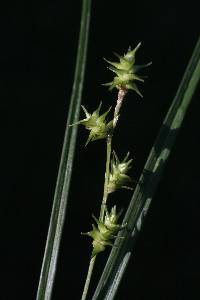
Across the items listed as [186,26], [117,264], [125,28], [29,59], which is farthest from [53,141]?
[117,264]

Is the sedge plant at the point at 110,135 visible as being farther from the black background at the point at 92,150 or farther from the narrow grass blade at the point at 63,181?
the black background at the point at 92,150

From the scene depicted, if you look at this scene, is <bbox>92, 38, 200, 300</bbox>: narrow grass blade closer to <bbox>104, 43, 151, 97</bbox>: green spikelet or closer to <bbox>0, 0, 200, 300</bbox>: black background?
<bbox>104, 43, 151, 97</bbox>: green spikelet

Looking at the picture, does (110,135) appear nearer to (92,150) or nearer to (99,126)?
(99,126)

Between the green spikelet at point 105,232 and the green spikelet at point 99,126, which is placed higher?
the green spikelet at point 99,126

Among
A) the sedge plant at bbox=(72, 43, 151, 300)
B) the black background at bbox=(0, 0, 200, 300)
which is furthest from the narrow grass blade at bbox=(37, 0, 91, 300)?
the black background at bbox=(0, 0, 200, 300)

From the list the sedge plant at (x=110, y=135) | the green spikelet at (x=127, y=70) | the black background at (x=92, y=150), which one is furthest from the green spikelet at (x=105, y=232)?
the black background at (x=92, y=150)

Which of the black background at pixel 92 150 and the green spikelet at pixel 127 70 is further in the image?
the black background at pixel 92 150
